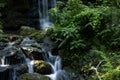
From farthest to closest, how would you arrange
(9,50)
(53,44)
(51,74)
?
(53,44), (9,50), (51,74)

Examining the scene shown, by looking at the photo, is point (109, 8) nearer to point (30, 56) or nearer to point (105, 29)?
point (105, 29)

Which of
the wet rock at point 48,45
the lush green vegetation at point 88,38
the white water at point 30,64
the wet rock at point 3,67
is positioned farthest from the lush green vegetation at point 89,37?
the wet rock at point 3,67

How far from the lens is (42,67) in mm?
10664

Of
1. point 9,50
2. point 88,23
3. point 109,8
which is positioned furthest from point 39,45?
point 109,8

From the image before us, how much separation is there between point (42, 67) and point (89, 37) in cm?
261

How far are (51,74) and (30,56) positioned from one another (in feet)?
4.01

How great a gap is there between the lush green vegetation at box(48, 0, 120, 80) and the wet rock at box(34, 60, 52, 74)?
0.85 metres

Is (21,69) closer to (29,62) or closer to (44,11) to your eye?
(29,62)

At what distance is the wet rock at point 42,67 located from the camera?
10.7m

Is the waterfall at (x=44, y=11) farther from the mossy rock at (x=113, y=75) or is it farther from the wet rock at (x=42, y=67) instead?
the mossy rock at (x=113, y=75)

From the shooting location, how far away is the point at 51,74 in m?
10.8

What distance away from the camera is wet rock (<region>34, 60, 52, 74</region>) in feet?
35.0

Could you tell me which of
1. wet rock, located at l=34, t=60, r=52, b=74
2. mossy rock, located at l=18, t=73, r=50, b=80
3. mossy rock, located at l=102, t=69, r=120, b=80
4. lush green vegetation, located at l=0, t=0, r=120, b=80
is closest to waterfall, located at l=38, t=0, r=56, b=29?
lush green vegetation, located at l=0, t=0, r=120, b=80

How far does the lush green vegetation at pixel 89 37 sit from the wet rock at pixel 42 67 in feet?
2.80
